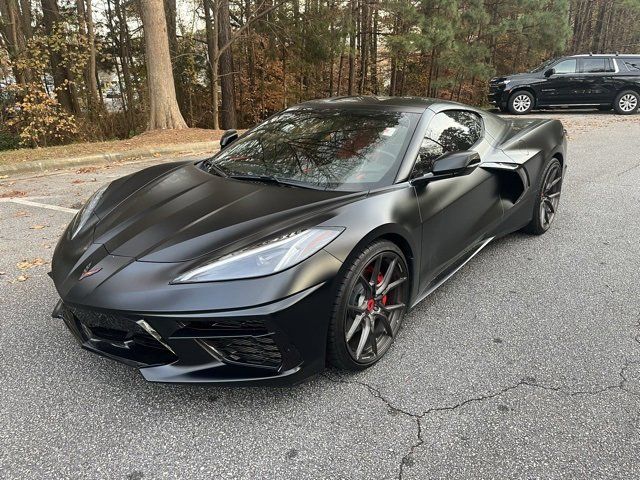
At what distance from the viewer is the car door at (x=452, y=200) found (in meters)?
2.72

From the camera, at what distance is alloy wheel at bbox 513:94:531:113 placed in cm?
1516

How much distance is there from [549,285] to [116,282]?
2.86m

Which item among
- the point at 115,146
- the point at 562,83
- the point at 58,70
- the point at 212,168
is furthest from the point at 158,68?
the point at 562,83

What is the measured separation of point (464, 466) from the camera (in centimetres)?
182

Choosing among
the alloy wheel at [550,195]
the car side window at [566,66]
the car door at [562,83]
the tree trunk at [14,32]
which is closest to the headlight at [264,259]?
the alloy wheel at [550,195]

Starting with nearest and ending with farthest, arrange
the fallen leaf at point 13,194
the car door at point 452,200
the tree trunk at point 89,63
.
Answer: the car door at point 452,200
the fallen leaf at point 13,194
the tree trunk at point 89,63

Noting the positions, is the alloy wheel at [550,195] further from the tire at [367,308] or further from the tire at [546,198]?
the tire at [367,308]

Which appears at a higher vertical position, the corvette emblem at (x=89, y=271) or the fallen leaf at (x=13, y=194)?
the corvette emblem at (x=89, y=271)

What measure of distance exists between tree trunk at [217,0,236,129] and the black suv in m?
8.86

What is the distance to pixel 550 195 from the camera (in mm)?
4320

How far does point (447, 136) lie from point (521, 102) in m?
13.8

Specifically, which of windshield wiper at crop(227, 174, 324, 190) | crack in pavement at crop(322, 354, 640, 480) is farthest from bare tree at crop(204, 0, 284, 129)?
crack in pavement at crop(322, 354, 640, 480)

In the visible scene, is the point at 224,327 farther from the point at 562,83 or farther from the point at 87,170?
the point at 562,83

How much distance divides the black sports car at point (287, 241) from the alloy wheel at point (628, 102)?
1502 centimetres
